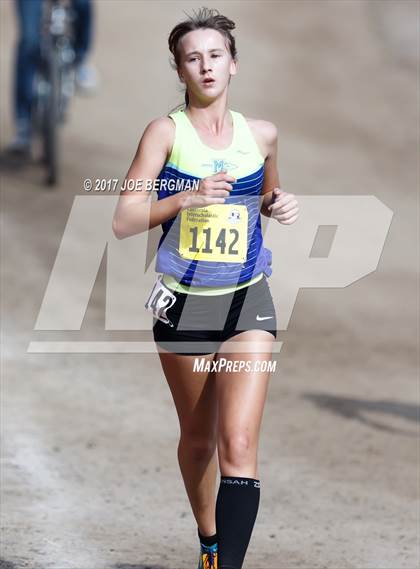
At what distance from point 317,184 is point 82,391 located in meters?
7.21

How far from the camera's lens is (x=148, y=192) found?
4359mm

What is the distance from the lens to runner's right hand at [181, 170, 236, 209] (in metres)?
4.20

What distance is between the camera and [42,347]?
30.8 feet

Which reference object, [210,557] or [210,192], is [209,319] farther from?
[210,557]

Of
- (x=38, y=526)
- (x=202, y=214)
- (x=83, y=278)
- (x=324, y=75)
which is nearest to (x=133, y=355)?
A: (x=83, y=278)

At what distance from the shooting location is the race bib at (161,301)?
453 centimetres

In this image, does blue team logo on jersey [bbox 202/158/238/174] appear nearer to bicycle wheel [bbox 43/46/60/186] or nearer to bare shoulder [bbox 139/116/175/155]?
bare shoulder [bbox 139/116/175/155]

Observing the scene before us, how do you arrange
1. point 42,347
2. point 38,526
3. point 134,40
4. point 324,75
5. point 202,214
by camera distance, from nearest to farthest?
1. point 202,214
2. point 38,526
3. point 42,347
4. point 324,75
5. point 134,40

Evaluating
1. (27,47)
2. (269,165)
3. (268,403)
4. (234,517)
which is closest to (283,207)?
(269,165)

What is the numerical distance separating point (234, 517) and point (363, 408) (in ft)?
14.7

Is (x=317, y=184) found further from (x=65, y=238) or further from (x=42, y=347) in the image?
(x=42, y=347)

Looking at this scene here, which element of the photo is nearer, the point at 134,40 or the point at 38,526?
the point at 38,526

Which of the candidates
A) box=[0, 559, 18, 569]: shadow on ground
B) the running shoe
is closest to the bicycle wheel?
box=[0, 559, 18, 569]: shadow on ground

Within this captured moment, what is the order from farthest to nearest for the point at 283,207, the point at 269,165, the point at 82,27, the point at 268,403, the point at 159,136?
1. the point at 82,27
2. the point at 268,403
3. the point at 269,165
4. the point at 283,207
5. the point at 159,136
